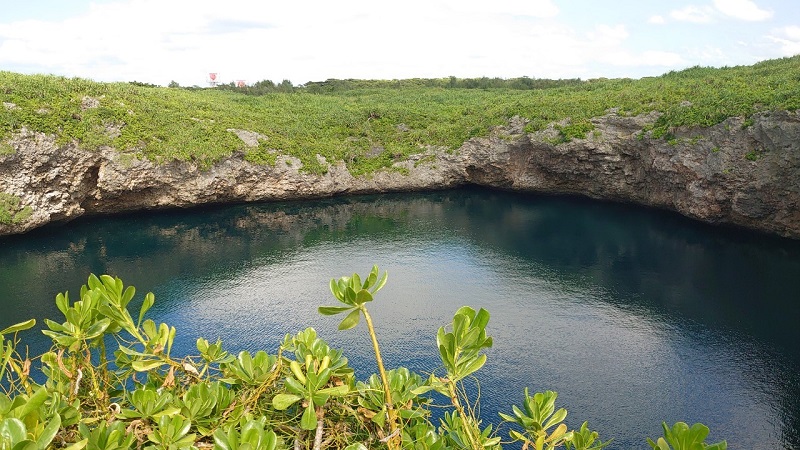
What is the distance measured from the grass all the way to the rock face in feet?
1.78

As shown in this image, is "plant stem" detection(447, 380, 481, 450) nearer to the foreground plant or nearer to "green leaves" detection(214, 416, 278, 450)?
the foreground plant

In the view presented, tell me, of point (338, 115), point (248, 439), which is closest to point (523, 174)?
point (338, 115)

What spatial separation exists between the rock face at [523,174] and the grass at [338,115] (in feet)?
1.78

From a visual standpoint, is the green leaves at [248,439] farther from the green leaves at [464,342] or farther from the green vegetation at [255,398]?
the green leaves at [464,342]

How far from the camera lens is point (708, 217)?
19.2m

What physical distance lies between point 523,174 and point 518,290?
35.8 feet

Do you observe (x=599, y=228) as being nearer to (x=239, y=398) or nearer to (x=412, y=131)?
(x=412, y=131)

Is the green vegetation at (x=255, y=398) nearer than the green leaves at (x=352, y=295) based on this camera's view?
Yes

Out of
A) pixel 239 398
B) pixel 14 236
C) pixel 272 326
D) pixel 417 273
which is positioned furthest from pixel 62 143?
pixel 239 398

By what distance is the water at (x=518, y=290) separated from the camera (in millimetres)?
10242

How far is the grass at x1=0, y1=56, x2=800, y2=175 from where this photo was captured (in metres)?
19.5

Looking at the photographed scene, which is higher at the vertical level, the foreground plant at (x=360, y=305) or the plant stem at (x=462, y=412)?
the foreground plant at (x=360, y=305)

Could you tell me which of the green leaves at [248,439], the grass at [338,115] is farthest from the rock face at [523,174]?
the green leaves at [248,439]

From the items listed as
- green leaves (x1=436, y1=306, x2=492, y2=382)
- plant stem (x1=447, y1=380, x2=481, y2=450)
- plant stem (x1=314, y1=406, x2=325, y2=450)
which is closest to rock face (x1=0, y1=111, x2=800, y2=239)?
green leaves (x1=436, y1=306, x2=492, y2=382)
